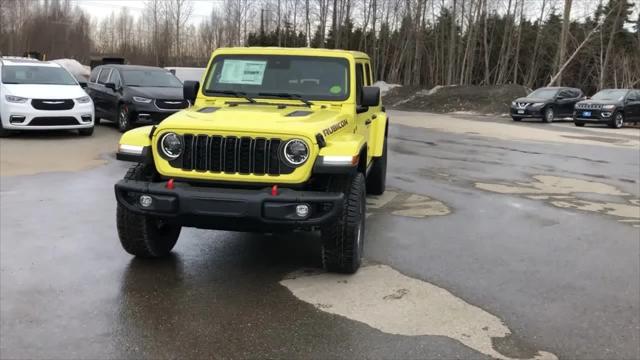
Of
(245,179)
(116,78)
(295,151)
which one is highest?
(116,78)

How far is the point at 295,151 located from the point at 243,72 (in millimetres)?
1932

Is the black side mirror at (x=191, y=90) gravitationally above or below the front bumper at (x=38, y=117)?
above

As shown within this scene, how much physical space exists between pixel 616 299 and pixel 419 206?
349 cm

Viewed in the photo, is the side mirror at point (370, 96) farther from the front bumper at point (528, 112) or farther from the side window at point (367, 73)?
the front bumper at point (528, 112)

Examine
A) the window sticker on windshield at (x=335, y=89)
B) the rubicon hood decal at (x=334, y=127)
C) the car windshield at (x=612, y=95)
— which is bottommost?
the rubicon hood decal at (x=334, y=127)

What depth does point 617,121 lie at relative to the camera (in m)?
24.4

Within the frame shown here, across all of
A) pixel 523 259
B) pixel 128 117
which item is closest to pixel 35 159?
pixel 128 117

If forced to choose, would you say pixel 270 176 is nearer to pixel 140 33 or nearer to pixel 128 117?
pixel 128 117

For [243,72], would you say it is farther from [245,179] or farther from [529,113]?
[529,113]

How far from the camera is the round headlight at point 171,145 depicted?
4785mm

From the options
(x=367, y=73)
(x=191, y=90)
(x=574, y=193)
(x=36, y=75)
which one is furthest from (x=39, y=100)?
(x=574, y=193)

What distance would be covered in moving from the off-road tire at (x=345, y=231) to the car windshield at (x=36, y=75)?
11.3 metres

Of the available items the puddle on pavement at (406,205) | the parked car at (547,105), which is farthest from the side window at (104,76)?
the parked car at (547,105)

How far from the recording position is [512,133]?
2012 centimetres
